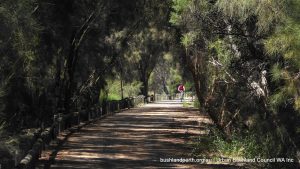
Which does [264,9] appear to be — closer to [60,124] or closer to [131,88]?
[60,124]

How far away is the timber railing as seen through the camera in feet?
31.8

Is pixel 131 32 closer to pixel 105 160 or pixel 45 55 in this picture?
pixel 45 55

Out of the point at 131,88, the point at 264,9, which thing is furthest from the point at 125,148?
the point at 131,88

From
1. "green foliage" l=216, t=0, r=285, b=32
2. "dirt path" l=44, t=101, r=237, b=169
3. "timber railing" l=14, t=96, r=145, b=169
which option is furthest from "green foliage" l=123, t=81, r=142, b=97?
"green foliage" l=216, t=0, r=285, b=32

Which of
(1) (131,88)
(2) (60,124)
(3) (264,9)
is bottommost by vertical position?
(2) (60,124)

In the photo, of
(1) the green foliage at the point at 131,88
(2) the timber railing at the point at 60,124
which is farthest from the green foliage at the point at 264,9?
(1) the green foliage at the point at 131,88

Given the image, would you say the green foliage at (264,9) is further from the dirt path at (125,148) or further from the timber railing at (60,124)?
the dirt path at (125,148)

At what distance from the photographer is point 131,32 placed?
1348 inches

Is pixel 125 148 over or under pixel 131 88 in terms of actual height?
under

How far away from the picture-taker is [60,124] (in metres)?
Answer: 19.0

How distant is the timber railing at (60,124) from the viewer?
31.8ft

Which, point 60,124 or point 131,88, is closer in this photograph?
point 60,124

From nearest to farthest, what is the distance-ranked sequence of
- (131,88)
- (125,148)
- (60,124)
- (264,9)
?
(264,9), (125,148), (60,124), (131,88)

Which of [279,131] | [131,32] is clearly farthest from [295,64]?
[131,32]
